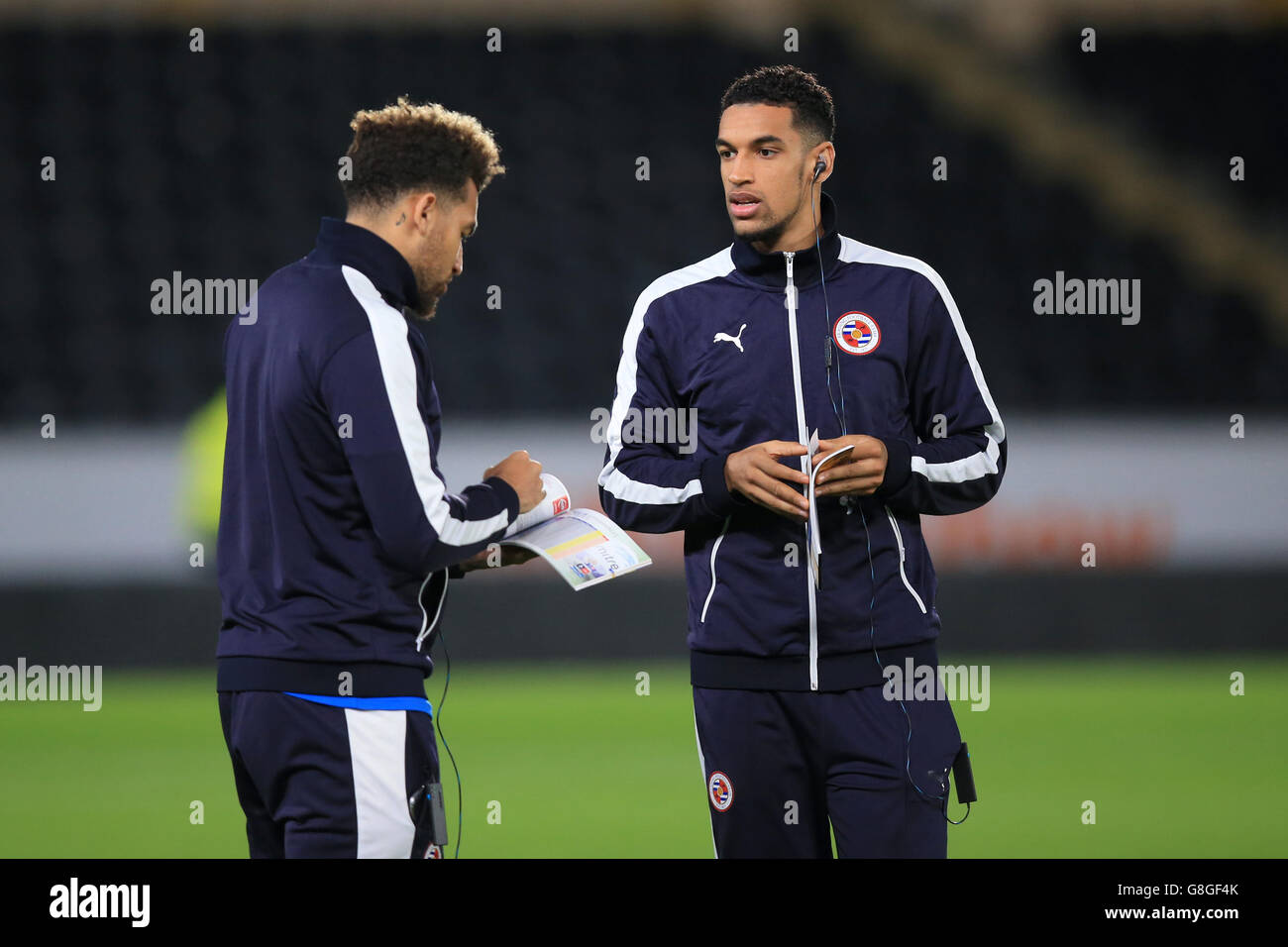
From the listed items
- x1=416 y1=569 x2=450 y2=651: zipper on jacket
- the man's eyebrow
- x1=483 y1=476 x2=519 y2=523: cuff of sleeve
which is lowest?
x1=416 y1=569 x2=450 y2=651: zipper on jacket

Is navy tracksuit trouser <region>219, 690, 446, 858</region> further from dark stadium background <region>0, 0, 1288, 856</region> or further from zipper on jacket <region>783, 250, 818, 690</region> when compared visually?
dark stadium background <region>0, 0, 1288, 856</region>

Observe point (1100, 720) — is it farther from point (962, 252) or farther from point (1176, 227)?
point (1176, 227)

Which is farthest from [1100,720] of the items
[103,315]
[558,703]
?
[103,315]

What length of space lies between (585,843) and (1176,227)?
8.18 m

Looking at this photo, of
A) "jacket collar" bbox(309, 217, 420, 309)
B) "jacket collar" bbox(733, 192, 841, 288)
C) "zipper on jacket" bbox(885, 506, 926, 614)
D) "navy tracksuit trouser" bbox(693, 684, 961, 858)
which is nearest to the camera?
"jacket collar" bbox(309, 217, 420, 309)

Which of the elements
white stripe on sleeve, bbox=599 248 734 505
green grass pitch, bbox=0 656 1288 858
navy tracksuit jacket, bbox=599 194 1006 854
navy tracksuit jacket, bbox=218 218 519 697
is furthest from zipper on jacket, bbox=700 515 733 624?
green grass pitch, bbox=0 656 1288 858

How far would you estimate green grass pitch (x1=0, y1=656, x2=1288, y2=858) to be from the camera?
16.5ft

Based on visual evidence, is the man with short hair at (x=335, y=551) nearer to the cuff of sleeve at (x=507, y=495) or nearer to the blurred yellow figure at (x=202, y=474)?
the cuff of sleeve at (x=507, y=495)

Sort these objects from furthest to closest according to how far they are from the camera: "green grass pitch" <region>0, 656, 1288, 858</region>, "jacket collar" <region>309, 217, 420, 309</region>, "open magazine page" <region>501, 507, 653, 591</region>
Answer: "green grass pitch" <region>0, 656, 1288, 858</region>, "open magazine page" <region>501, 507, 653, 591</region>, "jacket collar" <region>309, 217, 420, 309</region>

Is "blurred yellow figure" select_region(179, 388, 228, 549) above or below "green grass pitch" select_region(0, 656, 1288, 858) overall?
above

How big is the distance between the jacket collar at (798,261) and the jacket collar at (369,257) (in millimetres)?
844

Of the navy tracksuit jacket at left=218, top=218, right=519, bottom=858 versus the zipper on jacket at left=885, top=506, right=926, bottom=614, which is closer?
the navy tracksuit jacket at left=218, top=218, right=519, bottom=858

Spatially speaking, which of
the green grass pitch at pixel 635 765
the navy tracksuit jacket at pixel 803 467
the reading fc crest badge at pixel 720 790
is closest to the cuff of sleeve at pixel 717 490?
the navy tracksuit jacket at pixel 803 467
